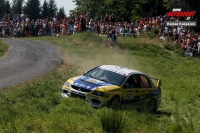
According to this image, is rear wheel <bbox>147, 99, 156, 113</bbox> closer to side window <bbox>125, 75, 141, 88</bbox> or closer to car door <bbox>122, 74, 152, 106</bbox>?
car door <bbox>122, 74, 152, 106</bbox>

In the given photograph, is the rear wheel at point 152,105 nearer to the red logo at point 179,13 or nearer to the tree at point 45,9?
the red logo at point 179,13

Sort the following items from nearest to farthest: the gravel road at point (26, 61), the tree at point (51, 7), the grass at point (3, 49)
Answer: the gravel road at point (26, 61) < the grass at point (3, 49) < the tree at point (51, 7)

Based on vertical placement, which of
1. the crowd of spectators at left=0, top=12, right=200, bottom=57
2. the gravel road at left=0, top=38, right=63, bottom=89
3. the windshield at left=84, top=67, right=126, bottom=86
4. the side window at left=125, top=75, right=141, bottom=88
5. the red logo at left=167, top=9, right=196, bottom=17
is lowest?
the gravel road at left=0, top=38, right=63, bottom=89

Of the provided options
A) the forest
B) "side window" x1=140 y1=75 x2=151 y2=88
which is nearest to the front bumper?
"side window" x1=140 y1=75 x2=151 y2=88

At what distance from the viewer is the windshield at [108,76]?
1338 centimetres

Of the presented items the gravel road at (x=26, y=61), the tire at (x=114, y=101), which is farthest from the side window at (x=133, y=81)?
the gravel road at (x=26, y=61)

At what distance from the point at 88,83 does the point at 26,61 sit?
1120 cm

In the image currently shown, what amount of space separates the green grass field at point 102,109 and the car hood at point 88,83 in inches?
31.0

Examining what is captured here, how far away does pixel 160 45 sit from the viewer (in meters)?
35.0

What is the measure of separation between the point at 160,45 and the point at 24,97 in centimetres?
2306

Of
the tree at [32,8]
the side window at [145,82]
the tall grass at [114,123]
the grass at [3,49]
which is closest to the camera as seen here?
the tall grass at [114,123]

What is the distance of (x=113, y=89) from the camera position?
12.6m

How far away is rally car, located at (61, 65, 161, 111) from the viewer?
12.4 meters

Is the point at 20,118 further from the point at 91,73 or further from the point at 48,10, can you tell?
the point at 48,10
